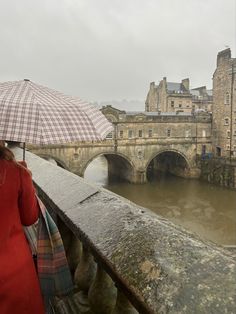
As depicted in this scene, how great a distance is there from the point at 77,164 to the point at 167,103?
1021 inches

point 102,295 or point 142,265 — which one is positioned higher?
point 142,265

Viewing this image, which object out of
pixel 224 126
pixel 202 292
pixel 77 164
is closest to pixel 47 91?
pixel 202 292

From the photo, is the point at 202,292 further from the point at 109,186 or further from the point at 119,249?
the point at 109,186

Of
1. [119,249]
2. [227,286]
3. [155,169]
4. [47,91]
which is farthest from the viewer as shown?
[155,169]

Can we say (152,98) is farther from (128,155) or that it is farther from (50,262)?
(50,262)

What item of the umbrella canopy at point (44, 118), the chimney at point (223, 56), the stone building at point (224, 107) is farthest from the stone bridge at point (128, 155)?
the umbrella canopy at point (44, 118)

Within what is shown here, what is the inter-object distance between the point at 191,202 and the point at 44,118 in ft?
92.3

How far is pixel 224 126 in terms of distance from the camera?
37562 millimetres

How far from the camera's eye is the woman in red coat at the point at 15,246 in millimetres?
2023

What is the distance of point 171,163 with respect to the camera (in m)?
43.2

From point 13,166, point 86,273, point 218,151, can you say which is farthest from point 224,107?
point 13,166

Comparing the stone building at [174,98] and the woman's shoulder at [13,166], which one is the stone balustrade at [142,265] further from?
the stone building at [174,98]

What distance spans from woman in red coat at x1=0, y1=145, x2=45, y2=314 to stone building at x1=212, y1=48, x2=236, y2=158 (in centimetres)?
3636

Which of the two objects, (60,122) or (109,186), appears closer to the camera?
(60,122)
